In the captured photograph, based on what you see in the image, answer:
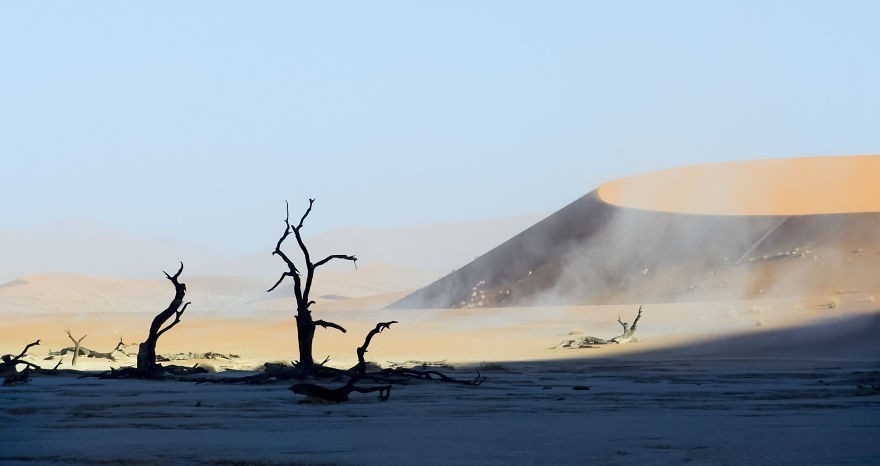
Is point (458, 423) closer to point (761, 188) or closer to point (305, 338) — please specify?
point (305, 338)

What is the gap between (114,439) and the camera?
11438 mm

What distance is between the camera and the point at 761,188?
263 feet

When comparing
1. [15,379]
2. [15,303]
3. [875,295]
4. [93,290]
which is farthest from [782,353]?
[93,290]

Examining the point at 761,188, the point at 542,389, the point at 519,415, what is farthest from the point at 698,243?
the point at 519,415

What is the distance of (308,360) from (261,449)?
29.8 feet

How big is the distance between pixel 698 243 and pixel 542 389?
51.5 meters

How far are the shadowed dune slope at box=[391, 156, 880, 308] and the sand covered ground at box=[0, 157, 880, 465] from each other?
302mm

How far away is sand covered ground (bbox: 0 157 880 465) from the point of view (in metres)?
10.7

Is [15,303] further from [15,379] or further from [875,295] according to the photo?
[15,379]

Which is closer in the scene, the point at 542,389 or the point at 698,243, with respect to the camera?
the point at 542,389

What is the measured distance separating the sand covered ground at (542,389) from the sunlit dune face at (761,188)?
27.0 feet

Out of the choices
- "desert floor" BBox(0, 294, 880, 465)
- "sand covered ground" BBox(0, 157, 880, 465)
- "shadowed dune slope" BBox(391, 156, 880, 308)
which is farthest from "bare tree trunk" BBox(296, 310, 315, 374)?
"shadowed dune slope" BBox(391, 156, 880, 308)

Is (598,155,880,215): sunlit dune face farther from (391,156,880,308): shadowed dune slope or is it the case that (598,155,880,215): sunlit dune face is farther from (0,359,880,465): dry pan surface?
(0,359,880,465): dry pan surface

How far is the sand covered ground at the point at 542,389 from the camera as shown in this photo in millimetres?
10719
